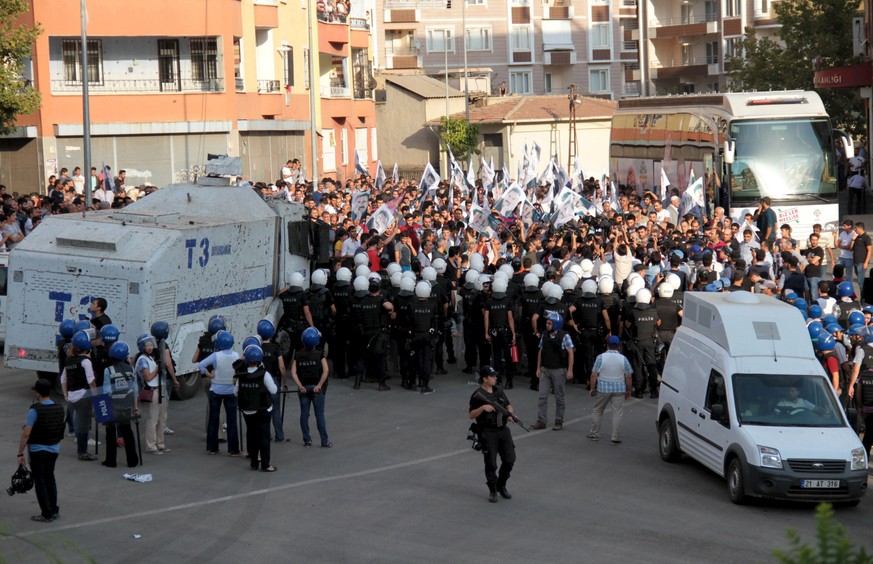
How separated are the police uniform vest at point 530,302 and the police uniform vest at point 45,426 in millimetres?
9049

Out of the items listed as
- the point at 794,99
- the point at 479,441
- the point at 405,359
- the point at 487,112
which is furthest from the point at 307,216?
the point at 487,112

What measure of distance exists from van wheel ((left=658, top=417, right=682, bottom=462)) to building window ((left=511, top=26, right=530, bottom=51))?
7276cm

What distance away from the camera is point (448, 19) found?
85.2m

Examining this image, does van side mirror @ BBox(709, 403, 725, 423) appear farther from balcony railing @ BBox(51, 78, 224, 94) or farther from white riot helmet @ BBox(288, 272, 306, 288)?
balcony railing @ BBox(51, 78, 224, 94)

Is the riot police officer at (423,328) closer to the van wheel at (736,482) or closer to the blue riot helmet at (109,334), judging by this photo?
the blue riot helmet at (109,334)

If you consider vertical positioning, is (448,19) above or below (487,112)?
above

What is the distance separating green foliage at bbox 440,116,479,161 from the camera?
62344mm

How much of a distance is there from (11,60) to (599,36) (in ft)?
205

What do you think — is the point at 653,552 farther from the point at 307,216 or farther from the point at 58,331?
the point at 307,216

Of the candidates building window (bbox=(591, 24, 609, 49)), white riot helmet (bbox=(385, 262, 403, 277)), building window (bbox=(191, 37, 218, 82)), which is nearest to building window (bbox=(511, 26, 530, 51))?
building window (bbox=(591, 24, 609, 49))

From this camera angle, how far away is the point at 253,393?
1507cm

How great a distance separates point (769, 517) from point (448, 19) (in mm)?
74266

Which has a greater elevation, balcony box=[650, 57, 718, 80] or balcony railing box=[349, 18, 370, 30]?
balcony railing box=[349, 18, 370, 30]

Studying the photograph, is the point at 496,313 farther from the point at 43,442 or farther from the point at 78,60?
the point at 78,60
